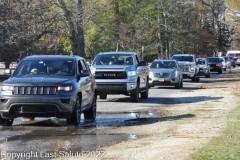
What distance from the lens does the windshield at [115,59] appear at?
22.2 meters

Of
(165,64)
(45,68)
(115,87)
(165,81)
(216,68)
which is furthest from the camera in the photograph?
(216,68)

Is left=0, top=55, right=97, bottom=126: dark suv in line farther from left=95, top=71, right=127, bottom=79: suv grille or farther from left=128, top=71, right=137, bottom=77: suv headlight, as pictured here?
A: left=128, top=71, right=137, bottom=77: suv headlight

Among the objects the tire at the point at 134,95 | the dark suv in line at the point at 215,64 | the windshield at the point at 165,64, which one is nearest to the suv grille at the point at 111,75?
the tire at the point at 134,95

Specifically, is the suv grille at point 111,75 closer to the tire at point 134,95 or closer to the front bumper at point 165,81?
the tire at point 134,95

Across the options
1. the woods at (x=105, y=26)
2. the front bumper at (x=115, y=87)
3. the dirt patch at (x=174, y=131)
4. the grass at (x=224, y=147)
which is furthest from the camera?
the woods at (x=105, y=26)

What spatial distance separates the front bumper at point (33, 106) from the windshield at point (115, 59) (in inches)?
349

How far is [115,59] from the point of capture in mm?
22359

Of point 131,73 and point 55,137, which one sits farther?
point 131,73

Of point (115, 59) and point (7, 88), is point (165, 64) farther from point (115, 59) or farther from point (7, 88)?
point (7, 88)

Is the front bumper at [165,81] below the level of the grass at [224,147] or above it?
below

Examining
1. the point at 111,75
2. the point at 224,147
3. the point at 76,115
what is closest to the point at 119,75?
the point at 111,75

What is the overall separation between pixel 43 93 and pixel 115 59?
9.16 metres

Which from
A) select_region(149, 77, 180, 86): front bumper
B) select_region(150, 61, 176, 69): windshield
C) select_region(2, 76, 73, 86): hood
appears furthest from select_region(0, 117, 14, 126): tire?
select_region(150, 61, 176, 69): windshield

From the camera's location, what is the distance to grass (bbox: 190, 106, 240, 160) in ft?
28.7
